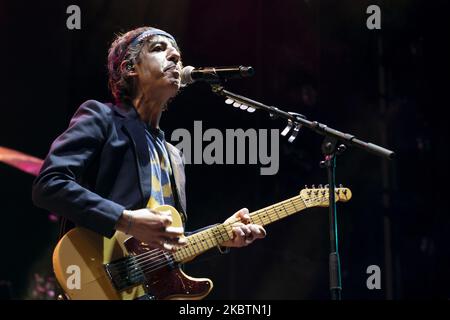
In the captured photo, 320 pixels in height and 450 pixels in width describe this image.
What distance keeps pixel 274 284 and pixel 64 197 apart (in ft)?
7.84

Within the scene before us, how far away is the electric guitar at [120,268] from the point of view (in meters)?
2.39

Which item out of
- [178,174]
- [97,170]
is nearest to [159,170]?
[178,174]

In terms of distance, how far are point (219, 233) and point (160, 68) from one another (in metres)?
0.83

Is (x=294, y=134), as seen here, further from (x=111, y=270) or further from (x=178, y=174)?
(x=111, y=270)

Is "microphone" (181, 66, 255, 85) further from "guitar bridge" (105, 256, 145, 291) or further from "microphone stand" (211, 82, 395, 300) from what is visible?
"guitar bridge" (105, 256, 145, 291)

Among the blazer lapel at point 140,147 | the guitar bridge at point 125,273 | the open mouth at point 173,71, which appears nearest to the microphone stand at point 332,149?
the open mouth at point 173,71

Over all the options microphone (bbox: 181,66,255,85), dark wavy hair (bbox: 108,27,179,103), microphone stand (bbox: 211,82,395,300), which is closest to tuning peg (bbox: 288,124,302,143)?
microphone stand (bbox: 211,82,395,300)

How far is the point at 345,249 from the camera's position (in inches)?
178

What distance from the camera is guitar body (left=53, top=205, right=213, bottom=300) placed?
2.38 metres

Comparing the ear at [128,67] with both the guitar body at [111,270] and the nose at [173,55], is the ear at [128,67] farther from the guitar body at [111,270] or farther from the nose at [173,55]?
the guitar body at [111,270]

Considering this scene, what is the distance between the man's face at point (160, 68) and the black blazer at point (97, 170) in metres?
0.16

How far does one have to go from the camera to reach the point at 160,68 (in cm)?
294
